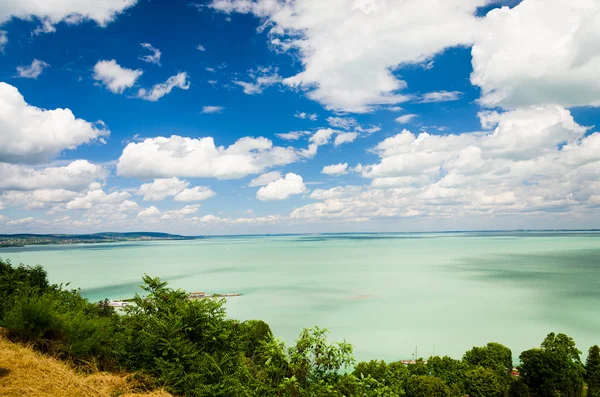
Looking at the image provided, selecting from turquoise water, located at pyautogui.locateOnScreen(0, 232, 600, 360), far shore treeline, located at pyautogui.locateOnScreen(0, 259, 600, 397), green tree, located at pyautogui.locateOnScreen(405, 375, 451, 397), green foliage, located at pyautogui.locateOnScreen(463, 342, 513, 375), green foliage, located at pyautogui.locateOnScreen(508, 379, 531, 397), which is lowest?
turquoise water, located at pyautogui.locateOnScreen(0, 232, 600, 360)

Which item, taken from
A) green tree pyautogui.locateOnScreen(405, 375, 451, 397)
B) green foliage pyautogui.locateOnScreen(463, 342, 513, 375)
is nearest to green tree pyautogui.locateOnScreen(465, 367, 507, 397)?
green tree pyautogui.locateOnScreen(405, 375, 451, 397)

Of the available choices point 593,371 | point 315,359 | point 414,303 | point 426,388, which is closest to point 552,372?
point 593,371

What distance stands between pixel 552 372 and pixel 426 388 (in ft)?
40.1

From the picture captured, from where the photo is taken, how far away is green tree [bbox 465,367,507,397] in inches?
1115

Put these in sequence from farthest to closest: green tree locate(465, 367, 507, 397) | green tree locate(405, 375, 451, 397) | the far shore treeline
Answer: green tree locate(465, 367, 507, 397) → green tree locate(405, 375, 451, 397) → the far shore treeline

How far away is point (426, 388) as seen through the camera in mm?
27000

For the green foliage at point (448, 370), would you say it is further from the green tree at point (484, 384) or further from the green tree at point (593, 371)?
the green tree at point (593, 371)

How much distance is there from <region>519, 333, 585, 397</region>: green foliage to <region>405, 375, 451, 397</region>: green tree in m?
9.77

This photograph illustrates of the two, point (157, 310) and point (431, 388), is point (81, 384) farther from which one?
point (431, 388)

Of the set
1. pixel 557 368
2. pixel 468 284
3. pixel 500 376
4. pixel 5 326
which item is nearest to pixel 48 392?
pixel 5 326

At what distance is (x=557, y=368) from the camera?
30.6m

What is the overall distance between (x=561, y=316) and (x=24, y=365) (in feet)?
266

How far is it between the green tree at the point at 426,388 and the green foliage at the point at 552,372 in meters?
9.77

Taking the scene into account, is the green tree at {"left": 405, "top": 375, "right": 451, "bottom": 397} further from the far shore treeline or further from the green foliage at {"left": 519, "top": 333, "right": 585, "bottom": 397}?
the far shore treeline
